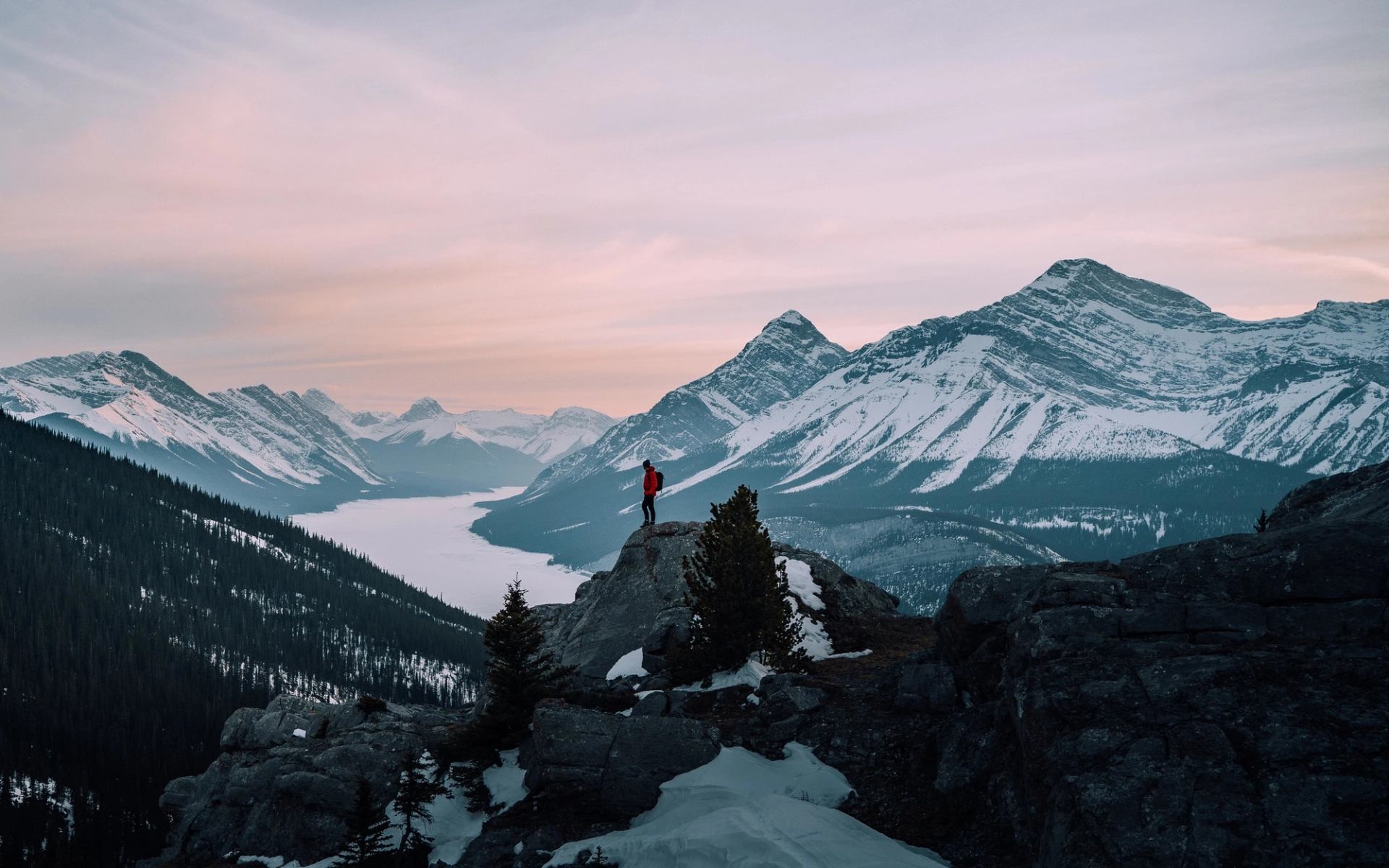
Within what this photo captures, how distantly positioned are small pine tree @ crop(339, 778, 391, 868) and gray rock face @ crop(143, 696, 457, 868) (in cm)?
130

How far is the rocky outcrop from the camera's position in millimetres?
38719

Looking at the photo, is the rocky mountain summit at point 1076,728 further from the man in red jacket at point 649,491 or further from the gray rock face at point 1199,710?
the man in red jacket at point 649,491

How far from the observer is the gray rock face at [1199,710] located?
14.4m

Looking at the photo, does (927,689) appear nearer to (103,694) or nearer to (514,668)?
(514,668)

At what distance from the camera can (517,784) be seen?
2770 centimetres

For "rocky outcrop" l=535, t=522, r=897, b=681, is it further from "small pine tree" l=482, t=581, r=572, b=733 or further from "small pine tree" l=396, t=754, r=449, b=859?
"small pine tree" l=396, t=754, r=449, b=859

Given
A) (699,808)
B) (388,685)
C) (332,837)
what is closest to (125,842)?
(388,685)

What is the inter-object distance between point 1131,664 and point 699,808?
11194 millimetres

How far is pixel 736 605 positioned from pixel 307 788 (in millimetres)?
19411

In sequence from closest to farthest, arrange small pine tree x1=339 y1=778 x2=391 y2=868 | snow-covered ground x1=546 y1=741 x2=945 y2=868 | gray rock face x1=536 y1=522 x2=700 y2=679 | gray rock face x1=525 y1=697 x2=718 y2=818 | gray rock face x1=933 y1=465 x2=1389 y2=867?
1. gray rock face x1=933 y1=465 x2=1389 y2=867
2. snow-covered ground x1=546 y1=741 x2=945 y2=868
3. gray rock face x1=525 y1=697 x2=718 y2=818
4. small pine tree x1=339 y1=778 x2=391 y2=868
5. gray rock face x1=536 y1=522 x2=700 y2=679

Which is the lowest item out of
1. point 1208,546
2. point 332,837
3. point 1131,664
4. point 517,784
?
point 332,837

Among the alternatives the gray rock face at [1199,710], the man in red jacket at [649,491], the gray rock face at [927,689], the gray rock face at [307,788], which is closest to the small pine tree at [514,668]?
the gray rock face at [307,788]

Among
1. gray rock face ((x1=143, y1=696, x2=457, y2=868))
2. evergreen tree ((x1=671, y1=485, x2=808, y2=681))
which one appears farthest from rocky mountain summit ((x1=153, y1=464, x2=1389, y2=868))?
evergreen tree ((x1=671, y1=485, x2=808, y2=681))

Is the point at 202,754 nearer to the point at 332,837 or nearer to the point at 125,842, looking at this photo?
the point at 125,842
